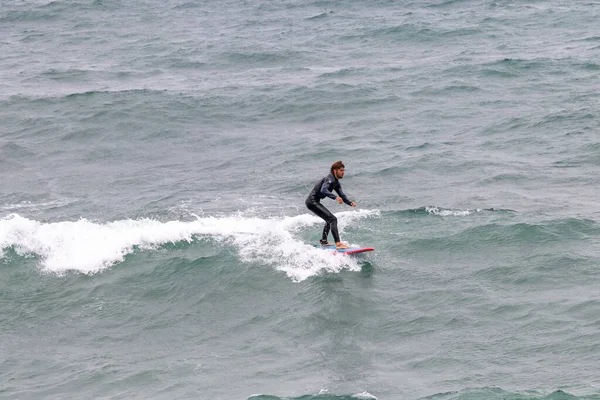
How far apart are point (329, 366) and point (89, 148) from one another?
17.6 meters

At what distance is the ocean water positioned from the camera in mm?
17469

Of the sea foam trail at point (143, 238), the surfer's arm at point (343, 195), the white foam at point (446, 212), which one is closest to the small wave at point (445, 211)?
the white foam at point (446, 212)

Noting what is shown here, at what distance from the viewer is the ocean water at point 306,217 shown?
57.3 feet

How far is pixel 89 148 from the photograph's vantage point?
3216cm

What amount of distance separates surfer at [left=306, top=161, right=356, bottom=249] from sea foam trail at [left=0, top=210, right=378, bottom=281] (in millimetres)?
643

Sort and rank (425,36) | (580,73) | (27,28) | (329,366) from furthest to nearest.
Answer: (27,28) < (425,36) < (580,73) < (329,366)

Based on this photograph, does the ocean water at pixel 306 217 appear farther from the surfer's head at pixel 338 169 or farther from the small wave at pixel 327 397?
the surfer's head at pixel 338 169

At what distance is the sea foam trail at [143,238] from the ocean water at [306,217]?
0.25 ft

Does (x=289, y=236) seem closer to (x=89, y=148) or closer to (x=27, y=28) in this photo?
(x=89, y=148)

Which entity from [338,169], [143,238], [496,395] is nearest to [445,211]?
[338,169]

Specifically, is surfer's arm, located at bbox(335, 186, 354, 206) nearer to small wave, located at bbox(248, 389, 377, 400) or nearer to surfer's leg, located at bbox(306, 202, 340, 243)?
surfer's leg, located at bbox(306, 202, 340, 243)

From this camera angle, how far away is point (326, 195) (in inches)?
808

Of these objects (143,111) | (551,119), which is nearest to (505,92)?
(551,119)

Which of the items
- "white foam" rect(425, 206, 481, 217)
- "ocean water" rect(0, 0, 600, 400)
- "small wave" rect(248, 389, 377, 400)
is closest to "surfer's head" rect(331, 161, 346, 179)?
"ocean water" rect(0, 0, 600, 400)
